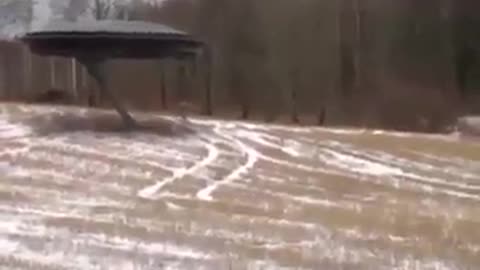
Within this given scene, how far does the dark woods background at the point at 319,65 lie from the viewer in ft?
6.76

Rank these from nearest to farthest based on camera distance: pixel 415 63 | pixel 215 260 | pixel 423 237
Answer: pixel 215 260 → pixel 423 237 → pixel 415 63

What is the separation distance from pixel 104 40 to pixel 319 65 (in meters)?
0.76

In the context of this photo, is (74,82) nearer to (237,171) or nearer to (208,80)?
(208,80)

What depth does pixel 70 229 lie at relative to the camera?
0.90 metres

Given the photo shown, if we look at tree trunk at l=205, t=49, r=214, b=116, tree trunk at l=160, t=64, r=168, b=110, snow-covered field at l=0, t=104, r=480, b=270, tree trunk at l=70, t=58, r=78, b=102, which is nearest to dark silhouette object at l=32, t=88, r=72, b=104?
tree trunk at l=70, t=58, r=78, b=102

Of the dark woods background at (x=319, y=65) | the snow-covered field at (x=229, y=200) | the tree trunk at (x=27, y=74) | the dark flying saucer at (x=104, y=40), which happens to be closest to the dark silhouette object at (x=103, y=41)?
the dark flying saucer at (x=104, y=40)

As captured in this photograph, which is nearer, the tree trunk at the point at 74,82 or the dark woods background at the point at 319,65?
the dark woods background at the point at 319,65

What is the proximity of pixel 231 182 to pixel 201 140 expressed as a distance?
0.38 meters

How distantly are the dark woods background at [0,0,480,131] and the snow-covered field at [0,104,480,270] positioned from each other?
38 cm

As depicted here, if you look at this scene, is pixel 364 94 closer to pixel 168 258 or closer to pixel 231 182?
pixel 231 182

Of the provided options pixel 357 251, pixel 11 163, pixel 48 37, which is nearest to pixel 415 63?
pixel 48 37

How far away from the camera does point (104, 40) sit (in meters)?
1.50

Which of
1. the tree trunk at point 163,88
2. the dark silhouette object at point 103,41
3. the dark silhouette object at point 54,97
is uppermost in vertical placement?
the dark silhouette object at point 103,41

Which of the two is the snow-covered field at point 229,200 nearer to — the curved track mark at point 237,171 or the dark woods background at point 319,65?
the curved track mark at point 237,171
